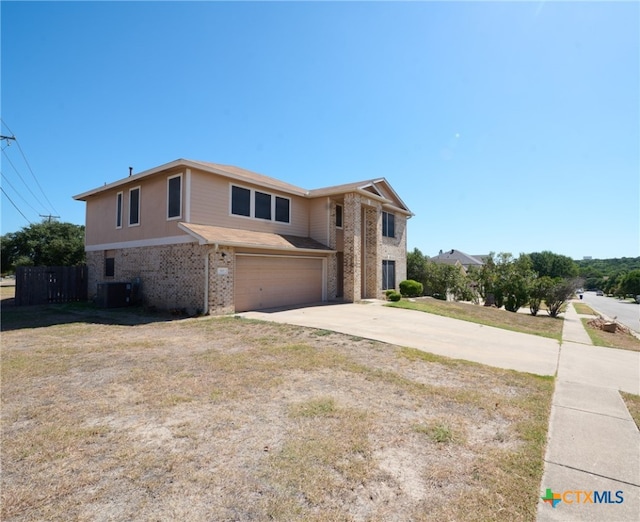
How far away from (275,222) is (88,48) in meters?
9.39

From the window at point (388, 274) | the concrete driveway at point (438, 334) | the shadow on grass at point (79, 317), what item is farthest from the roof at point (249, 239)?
the window at point (388, 274)

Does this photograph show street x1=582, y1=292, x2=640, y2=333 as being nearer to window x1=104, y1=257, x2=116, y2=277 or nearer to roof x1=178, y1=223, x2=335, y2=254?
roof x1=178, y1=223, x2=335, y2=254

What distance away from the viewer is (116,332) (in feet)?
29.6

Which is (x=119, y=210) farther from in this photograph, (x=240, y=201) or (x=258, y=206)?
(x=258, y=206)

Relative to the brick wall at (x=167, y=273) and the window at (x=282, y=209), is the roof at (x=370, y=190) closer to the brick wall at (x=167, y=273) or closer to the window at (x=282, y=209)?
the window at (x=282, y=209)

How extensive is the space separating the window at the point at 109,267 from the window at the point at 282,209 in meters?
8.40

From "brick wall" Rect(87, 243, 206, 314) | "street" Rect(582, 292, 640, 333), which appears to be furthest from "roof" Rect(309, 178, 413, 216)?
"street" Rect(582, 292, 640, 333)

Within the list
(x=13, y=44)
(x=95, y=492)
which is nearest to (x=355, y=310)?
(x=95, y=492)

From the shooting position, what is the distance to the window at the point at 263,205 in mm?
15062

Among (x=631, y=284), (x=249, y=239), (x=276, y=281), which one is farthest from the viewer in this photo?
(x=631, y=284)

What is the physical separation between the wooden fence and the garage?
34.8 ft

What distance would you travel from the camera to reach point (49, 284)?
16.3m

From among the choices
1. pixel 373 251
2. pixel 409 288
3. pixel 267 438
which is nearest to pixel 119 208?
pixel 373 251

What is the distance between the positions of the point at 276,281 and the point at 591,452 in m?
12.2
